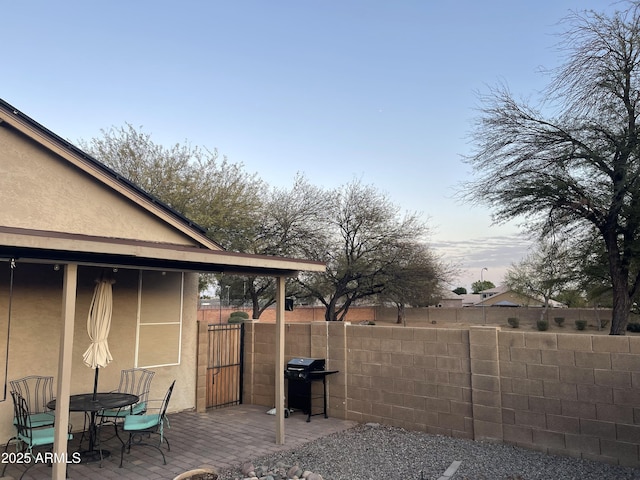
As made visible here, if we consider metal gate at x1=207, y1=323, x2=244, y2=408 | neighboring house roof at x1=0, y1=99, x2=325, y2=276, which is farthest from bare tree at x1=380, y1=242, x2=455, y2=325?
neighboring house roof at x1=0, y1=99, x2=325, y2=276

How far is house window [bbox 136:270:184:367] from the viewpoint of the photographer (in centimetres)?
792

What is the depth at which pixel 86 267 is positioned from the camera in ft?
23.1

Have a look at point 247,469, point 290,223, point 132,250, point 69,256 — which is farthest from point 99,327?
point 290,223

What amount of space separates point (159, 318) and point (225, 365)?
6.42ft

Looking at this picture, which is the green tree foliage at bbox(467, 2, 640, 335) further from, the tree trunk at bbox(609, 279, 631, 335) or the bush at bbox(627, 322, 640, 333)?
the bush at bbox(627, 322, 640, 333)

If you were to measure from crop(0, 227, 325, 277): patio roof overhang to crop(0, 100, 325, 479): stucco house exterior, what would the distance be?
0.02 m

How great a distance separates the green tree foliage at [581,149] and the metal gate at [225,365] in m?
6.94

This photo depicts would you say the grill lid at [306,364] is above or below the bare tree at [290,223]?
below

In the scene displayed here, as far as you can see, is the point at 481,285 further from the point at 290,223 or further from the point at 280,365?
the point at 280,365

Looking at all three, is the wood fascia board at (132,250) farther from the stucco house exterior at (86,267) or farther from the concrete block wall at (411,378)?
the concrete block wall at (411,378)

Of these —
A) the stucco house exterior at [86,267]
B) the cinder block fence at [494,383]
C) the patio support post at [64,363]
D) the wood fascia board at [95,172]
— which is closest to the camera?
the patio support post at [64,363]

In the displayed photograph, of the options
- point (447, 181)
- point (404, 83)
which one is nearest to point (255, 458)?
point (447, 181)

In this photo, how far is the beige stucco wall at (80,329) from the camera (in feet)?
21.0

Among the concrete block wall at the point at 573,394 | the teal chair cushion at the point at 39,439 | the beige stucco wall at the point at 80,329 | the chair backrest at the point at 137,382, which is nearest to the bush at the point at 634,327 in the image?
the concrete block wall at the point at 573,394
